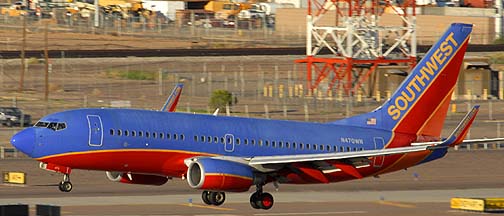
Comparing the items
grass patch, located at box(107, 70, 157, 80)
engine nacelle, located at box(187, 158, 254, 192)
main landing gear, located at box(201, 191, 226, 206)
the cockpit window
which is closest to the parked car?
grass patch, located at box(107, 70, 157, 80)

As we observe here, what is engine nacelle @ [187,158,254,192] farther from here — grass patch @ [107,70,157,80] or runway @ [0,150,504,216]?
grass patch @ [107,70,157,80]

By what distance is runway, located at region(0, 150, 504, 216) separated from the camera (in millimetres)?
70562

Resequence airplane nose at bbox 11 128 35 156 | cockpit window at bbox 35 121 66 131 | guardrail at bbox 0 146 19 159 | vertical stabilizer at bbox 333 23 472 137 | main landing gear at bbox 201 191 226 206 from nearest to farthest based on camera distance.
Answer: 1. airplane nose at bbox 11 128 35 156
2. cockpit window at bbox 35 121 66 131
3. main landing gear at bbox 201 191 226 206
4. vertical stabilizer at bbox 333 23 472 137
5. guardrail at bbox 0 146 19 159

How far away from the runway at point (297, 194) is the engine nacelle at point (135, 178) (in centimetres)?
640

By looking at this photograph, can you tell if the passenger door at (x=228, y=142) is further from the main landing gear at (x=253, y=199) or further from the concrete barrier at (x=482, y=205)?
the concrete barrier at (x=482, y=205)

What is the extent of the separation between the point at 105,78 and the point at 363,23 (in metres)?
30.7

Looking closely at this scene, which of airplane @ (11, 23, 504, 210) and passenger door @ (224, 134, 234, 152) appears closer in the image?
airplane @ (11, 23, 504, 210)

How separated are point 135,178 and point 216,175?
165 inches

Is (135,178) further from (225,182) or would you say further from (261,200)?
(261,200)

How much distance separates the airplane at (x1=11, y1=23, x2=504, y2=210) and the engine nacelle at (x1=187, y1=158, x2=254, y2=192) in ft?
0.16

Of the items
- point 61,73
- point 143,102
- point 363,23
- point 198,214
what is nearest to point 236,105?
point 143,102

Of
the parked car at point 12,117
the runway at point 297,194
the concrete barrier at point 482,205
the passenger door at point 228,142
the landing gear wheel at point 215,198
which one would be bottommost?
the runway at point 297,194

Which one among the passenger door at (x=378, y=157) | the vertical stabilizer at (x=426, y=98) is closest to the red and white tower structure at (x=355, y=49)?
the vertical stabilizer at (x=426, y=98)

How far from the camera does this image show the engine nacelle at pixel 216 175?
60.6 m
